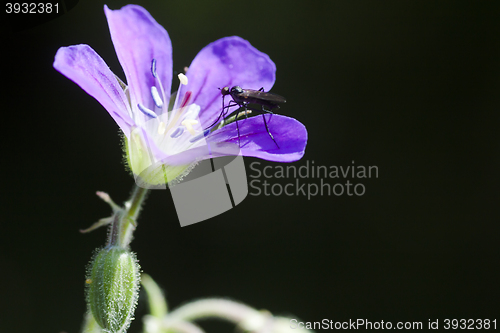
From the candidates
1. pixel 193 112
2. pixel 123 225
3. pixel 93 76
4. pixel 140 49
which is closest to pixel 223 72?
pixel 193 112

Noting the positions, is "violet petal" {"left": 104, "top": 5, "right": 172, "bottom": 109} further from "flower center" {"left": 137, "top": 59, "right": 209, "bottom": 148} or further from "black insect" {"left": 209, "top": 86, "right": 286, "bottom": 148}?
"black insect" {"left": 209, "top": 86, "right": 286, "bottom": 148}

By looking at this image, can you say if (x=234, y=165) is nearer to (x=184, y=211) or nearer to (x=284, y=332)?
(x=184, y=211)

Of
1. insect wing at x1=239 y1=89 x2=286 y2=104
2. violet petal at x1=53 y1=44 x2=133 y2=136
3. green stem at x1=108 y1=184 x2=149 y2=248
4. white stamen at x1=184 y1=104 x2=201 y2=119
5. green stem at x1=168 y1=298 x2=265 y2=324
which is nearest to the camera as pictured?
violet petal at x1=53 y1=44 x2=133 y2=136

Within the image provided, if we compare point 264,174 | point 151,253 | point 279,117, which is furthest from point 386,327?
point 279,117

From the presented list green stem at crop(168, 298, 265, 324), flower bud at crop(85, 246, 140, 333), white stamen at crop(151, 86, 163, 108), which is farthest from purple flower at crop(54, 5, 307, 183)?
green stem at crop(168, 298, 265, 324)

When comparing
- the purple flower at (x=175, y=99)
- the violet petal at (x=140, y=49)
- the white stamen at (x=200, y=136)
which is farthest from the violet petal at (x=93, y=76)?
the white stamen at (x=200, y=136)

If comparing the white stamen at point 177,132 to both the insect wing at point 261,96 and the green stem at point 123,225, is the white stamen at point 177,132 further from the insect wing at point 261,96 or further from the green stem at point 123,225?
the green stem at point 123,225

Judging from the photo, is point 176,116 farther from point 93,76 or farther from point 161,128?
point 93,76
